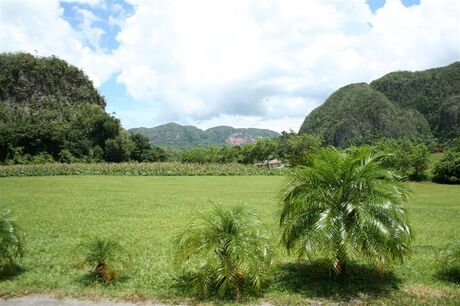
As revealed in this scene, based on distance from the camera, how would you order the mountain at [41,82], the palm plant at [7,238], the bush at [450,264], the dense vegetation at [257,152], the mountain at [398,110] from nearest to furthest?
the palm plant at [7,238], the bush at [450,264], the dense vegetation at [257,152], the mountain at [41,82], the mountain at [398,110]

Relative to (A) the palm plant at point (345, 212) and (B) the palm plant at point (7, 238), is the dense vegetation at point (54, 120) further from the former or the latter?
(A) the palm plant at point (345, 212)

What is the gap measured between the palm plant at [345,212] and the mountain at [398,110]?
452 feet

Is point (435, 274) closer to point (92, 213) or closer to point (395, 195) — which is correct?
point (395, 195)

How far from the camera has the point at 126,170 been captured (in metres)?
47.0

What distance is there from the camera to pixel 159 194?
24406 mm

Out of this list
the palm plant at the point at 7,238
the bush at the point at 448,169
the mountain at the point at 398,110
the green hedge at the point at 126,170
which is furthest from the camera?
the mountain at the point at 398,110

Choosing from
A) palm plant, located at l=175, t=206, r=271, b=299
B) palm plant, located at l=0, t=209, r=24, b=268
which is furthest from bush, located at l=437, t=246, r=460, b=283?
palm plant, located at l=0, t=209, r=24, b=268

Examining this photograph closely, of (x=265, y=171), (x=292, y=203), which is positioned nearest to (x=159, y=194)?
(x=292, y=203)

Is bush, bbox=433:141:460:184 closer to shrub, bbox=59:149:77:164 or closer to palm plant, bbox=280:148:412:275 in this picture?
palm plant, bbox=280:148:412:275

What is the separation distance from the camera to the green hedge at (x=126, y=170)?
1670 inches

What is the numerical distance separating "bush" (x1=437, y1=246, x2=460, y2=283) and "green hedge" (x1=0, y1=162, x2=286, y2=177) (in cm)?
3532

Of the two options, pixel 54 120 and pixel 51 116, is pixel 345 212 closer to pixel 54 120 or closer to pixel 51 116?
pixel 54 120

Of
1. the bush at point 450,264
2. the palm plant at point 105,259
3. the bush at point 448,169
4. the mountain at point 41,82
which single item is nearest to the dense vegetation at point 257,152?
the mountain at point 41,82

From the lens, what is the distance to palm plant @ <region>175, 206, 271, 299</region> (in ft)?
22.3
